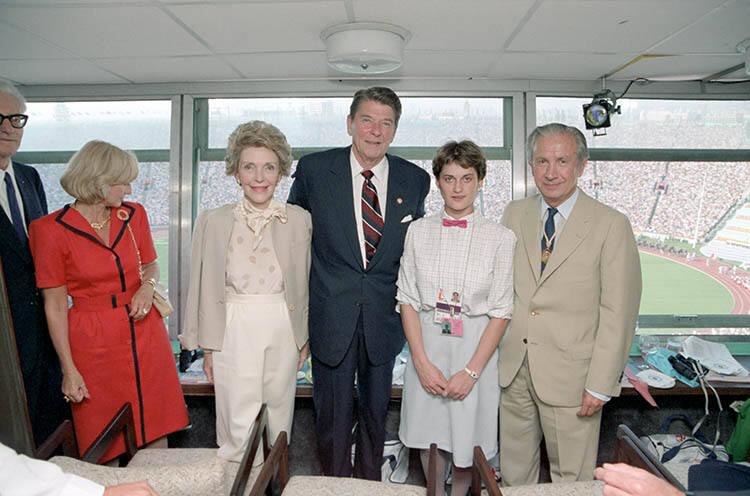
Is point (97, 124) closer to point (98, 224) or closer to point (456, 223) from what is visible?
point (98, 224)

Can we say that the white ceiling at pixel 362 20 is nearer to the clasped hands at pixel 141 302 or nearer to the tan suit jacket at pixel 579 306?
the tan suit jacket at pixel 579 306

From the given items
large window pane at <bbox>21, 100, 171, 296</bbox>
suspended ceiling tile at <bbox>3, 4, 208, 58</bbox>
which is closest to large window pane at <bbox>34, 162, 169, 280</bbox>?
large window pane at <bbox>21, 100, 171, 296</bbox>

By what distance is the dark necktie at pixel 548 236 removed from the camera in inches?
86.8

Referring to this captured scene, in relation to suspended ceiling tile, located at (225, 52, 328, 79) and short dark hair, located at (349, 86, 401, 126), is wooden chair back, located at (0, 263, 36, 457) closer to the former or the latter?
short dark hair, located at (349, 86, 401, 126)

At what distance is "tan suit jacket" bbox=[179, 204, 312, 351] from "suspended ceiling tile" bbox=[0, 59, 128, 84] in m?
1.67

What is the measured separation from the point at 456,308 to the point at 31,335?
182 centimetres

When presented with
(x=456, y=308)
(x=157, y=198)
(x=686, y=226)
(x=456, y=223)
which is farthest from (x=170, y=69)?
(x=686, y=226)

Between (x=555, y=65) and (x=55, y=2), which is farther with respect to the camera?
(x=555, y=65)

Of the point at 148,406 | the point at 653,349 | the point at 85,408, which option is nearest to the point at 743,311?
the point at 653,349

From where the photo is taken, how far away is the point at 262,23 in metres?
2.37

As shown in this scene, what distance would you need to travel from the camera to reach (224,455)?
7.17 feet

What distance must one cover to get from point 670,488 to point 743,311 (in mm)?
3114

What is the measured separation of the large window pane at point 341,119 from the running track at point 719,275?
1457mm

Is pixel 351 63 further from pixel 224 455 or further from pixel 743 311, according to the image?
pixel 743 311
